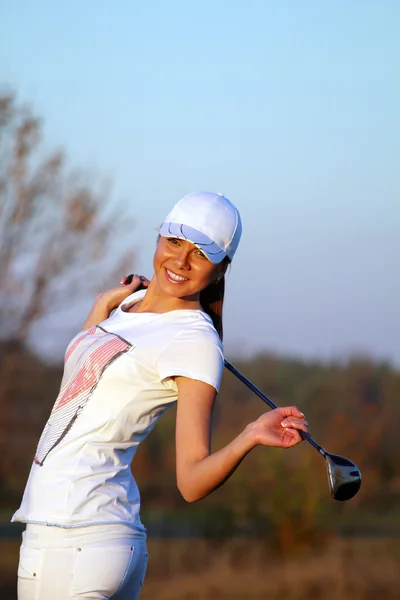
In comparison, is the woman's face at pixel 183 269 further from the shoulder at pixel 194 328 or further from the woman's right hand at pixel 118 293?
the woman's right hand at pixel 118 293

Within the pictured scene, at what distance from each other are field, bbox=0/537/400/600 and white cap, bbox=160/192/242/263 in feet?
34.0

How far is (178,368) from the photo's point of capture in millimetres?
2428

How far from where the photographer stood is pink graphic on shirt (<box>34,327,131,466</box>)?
8.25ft

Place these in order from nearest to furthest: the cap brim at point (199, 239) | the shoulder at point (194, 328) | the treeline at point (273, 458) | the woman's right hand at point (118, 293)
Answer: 1. the shoulder at point (194, 328)
2. the cap brim at point (199, 239)
3. the woman's right hand at point (118, 293)
4. the treeline at point (273, 458)

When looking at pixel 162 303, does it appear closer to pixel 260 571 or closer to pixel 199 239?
pixel 199 239

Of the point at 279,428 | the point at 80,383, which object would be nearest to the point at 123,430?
the point at 80,383

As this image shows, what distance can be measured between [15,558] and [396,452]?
6185mm

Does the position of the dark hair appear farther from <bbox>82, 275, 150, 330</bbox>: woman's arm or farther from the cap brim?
<bbox>82, 275, 150, 330</bbox>: woman's arm

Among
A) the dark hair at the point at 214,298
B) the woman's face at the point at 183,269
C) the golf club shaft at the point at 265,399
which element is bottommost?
the golf club shaft at the point at 265,399

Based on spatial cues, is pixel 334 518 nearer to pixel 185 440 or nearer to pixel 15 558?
pixel 15 558

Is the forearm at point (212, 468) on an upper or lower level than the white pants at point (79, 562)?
upper

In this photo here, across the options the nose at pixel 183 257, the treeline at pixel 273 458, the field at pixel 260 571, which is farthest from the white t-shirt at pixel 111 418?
the treeline at pixel 273 458

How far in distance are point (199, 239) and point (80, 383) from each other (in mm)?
436

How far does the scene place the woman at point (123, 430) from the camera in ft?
7.82
